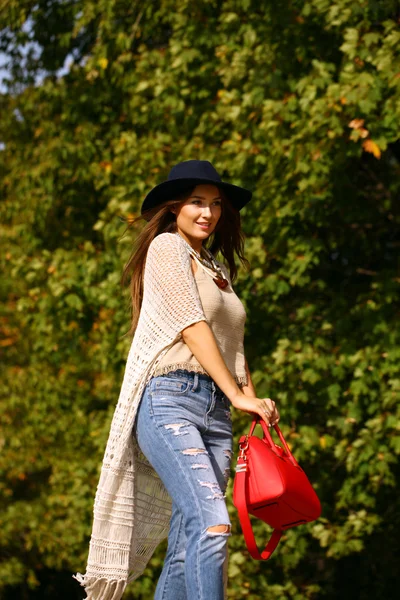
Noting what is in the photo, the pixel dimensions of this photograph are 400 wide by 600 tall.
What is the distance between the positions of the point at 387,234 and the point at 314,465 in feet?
6.52

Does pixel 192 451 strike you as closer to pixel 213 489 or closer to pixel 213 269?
pixel 213 489

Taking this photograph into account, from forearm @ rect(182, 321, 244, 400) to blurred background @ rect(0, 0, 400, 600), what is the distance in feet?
10.8

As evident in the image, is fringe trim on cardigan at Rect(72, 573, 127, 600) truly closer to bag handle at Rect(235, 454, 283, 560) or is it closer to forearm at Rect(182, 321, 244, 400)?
bag handle at Rect(235, 454, 283, 560)

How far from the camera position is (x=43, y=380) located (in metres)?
11.7

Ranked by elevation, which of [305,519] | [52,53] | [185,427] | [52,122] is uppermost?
Answer: [52,53]

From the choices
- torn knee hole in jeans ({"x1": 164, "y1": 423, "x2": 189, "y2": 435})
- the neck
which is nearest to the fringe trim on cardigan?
torn knee hole in jeans ({"x1": 164, "y1": 423, "x2": 189, "y2": 435})

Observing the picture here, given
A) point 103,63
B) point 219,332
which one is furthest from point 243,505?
point 103,63

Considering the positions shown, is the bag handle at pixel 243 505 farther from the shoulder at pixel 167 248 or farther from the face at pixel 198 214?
the face at pixel 198 214

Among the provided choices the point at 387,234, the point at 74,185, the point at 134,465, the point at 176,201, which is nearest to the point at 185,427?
the point at 134,465

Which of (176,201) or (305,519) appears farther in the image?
(176,201)

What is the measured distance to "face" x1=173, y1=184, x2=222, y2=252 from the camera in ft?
12.1

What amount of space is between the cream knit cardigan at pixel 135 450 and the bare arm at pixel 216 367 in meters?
0.05

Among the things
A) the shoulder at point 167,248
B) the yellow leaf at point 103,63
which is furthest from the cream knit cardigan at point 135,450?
the yellow leaf at point 103,63

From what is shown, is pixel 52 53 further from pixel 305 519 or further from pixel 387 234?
pixel 305 519
